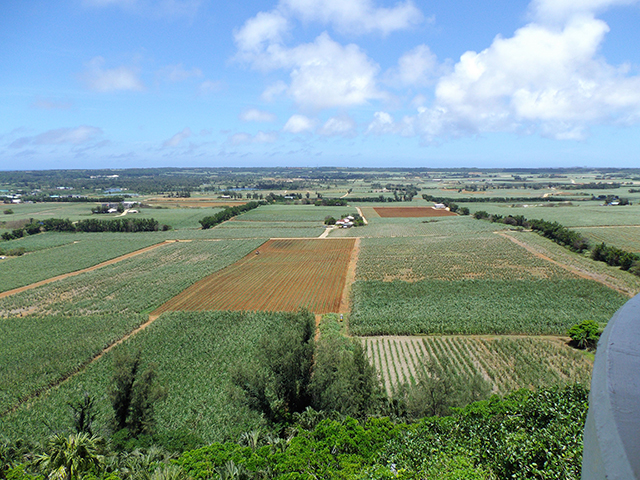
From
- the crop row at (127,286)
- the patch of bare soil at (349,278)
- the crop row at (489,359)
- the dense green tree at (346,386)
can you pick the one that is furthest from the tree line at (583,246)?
the crop row at (127,286)

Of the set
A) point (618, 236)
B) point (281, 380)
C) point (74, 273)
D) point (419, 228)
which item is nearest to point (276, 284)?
point (281, 380)

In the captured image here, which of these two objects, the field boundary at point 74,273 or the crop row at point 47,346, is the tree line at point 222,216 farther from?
the crop row at point 47,346

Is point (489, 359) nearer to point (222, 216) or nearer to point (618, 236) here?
point (618, 236)

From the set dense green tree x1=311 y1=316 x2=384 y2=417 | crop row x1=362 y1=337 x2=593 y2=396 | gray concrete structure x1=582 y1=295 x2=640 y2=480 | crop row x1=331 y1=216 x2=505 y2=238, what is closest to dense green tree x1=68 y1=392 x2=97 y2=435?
dense green tree x1=311 y1=316 x2=384 y2=417

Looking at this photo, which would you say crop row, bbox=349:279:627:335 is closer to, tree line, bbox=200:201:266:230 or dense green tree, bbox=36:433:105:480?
dense green tree, bbox=36:433:105:480

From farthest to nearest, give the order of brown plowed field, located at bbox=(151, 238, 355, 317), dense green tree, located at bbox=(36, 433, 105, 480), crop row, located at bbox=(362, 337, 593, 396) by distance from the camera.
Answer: brown plowed field, located at bbox=(151, 238, 355, 317)
crop row, located at bbox=(362, 337, 593, 396)
dense green tree, located at bbox=(36, 433, 105, 480)

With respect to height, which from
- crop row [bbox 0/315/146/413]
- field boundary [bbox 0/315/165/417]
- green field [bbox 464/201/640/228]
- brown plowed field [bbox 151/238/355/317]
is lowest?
brown plowed field [bbox 151/238/355/317]

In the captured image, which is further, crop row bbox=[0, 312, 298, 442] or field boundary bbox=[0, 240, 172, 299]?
field boundary bbox=[0, 240, 172, 299]

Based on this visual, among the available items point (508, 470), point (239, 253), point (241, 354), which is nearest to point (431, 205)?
point (239, 253)
